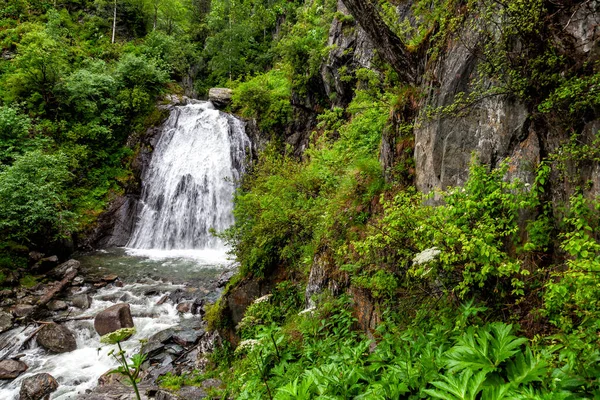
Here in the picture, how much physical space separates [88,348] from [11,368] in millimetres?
1586

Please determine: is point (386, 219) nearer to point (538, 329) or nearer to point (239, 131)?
point (538, 329)

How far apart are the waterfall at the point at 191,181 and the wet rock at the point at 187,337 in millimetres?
7637

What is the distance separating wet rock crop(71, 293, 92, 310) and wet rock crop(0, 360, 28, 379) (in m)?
2.64

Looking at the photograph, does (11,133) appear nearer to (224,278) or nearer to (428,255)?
(224,278)

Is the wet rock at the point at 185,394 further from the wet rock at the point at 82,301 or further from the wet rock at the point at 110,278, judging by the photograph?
the wet rock at the point at 110,278

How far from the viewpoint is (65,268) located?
1351cm

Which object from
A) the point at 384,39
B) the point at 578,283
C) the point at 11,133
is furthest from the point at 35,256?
the point at 578,283

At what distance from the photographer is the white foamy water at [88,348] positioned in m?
7.65

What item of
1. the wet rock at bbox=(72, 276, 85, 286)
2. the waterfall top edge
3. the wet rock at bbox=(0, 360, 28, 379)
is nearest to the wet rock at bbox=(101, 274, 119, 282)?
the wet rock at bbox=(72, 276, 85, 286)

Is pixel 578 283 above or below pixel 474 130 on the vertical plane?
below

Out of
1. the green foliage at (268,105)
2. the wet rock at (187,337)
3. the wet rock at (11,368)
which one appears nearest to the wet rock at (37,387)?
the wet rock at (11,368)

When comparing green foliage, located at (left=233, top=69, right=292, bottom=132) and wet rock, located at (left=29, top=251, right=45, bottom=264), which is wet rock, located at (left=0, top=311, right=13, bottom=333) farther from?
green foliage, located at (left=233, top=69, right=292, bottom=132)

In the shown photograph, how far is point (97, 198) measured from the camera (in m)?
18.4

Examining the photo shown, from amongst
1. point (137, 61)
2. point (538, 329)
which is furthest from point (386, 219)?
point (137, 61)
